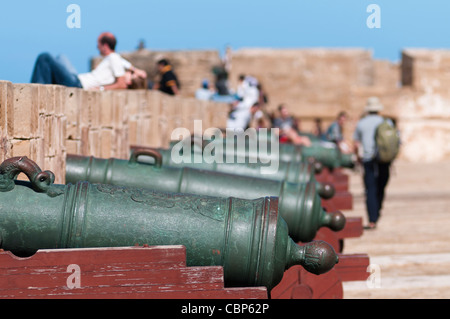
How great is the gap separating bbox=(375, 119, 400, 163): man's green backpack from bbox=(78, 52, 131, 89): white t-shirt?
2.42 m

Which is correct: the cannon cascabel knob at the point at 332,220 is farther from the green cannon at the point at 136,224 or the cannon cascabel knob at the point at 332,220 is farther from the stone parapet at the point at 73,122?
the stone parapet at the point at 73,122

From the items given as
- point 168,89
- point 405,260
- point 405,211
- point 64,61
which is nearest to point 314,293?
point 405,260

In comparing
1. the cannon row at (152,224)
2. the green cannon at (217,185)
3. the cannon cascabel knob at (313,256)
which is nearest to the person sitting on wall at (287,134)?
the green cannon at (217,185)

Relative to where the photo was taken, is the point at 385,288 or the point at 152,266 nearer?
the point at 152,266

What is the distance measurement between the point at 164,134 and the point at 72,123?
346cm

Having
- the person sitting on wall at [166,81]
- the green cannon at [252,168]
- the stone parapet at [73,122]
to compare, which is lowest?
the green cannon at [252,168]

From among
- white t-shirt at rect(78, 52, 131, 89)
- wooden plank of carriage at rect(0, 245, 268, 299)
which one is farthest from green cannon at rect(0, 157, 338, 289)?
white t-shirt at rect(78, 52, 131, 89)

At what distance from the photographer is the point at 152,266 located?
10.5ft

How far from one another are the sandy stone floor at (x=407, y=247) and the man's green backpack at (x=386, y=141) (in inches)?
28.1

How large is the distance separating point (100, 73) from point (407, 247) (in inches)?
114

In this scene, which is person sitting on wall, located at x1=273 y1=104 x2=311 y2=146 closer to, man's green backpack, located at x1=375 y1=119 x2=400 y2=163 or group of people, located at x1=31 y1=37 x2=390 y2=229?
group of people, located at x1=31 y1=37 x2=390 y2=229

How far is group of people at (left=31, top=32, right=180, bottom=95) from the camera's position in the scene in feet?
18.0

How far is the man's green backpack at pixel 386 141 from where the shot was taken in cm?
775

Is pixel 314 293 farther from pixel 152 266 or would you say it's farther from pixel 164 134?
pixel 164 134
